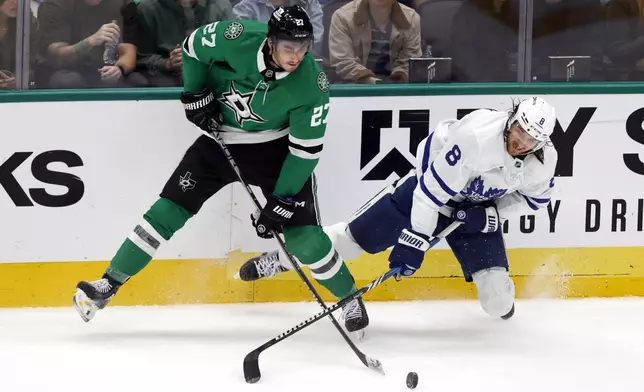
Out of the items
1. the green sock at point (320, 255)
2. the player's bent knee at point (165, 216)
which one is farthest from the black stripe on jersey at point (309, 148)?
the player's bent knee at point (165, 216)

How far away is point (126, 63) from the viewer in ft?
14.0

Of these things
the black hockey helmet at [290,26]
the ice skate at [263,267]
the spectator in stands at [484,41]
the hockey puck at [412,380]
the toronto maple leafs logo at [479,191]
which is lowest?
the ice skate at [263,267]

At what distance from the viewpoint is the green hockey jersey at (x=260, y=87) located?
12.2ft

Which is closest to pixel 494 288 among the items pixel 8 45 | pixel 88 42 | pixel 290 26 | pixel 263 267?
pixel 263 267

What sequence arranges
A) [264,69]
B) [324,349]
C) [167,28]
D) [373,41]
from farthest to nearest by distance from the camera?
[373,41]
[167,28]
[324,349]
[264,69]

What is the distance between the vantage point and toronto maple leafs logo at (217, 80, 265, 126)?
3.84 metres

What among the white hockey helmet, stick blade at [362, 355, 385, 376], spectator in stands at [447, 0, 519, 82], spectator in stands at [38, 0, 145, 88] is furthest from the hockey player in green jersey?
spectator in stands at [447, 0, 519, 82]

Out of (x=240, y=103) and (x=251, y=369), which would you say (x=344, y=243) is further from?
(x=251, y=369)

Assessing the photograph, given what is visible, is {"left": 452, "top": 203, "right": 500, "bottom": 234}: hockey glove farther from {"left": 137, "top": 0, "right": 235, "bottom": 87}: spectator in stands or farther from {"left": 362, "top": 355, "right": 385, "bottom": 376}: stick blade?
{"left": 137, "top": 0, "right": 235, "bottom": 87}: spectator in stands

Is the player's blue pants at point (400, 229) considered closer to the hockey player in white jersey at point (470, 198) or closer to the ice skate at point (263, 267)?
the hockey player in white jersey at point (470, 198)

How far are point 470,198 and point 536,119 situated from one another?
1.57 ft

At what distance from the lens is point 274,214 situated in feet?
12.3

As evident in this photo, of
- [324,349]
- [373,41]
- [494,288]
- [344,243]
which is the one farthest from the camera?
[373,41]

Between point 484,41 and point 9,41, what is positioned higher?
point 9,41
